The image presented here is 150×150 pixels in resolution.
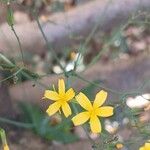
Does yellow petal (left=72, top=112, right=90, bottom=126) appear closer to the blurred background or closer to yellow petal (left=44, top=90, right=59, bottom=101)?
yellow petal (left=44, top=90, right=59, bottom=101)

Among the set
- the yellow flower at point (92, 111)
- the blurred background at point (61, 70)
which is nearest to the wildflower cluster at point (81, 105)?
the yellow flower at point (92, 111)

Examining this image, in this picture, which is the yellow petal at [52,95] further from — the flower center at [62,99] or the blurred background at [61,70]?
the blurred background at [61,70]

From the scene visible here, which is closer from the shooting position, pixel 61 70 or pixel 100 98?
pixel 100 98

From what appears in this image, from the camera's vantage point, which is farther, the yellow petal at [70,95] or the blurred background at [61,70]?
the blurred background at [61,70]

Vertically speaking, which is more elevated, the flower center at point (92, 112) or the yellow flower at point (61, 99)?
the yellow flower at point (61, 99)

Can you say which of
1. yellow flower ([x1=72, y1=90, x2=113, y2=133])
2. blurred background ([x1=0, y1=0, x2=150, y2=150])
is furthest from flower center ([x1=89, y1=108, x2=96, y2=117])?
blurred background ([x1=0, y1=0, x2=150, y2=150])

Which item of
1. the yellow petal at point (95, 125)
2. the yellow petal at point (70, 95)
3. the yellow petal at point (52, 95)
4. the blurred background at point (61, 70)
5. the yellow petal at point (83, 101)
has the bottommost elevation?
the yellow petal at point (95, 125)

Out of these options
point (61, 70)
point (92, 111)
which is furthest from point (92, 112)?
point (61, 70)

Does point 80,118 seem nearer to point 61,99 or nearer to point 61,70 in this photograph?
point 61,99
